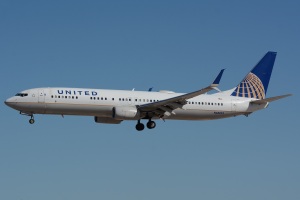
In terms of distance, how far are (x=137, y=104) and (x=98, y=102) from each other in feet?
14.8

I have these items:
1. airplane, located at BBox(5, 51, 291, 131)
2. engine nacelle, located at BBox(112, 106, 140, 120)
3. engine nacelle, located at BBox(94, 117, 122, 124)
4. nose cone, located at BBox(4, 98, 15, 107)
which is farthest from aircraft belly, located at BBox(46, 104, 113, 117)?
engine nacelle, located at BBox(94, 117, 122, 124)

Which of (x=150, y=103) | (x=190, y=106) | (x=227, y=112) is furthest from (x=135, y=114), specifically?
(x=227, y=112)

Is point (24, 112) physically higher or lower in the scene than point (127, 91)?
lower

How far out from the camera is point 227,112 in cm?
8431

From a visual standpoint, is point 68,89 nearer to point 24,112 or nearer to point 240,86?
point 24,112

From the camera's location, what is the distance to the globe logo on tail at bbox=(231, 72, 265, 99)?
88.0 metres

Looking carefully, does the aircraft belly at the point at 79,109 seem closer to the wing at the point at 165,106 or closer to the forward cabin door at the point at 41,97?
the forward cabin door at the point at 41,97

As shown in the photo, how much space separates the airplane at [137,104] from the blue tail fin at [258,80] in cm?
60

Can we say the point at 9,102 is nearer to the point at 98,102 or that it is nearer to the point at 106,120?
the point at 98,102

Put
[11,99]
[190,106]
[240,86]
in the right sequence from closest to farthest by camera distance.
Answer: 1. [11,99]
2. [190,106]
3. [240,86]

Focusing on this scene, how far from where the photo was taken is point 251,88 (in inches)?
3521

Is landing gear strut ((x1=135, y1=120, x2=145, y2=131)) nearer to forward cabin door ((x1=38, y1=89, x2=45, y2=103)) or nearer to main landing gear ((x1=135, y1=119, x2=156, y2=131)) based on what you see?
main landing gear ((x1=135, y1=119, x2=156, y2=131))

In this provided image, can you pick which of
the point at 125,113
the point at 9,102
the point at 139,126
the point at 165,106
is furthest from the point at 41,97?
the point at 165,106

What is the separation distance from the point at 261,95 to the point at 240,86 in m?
2.86
